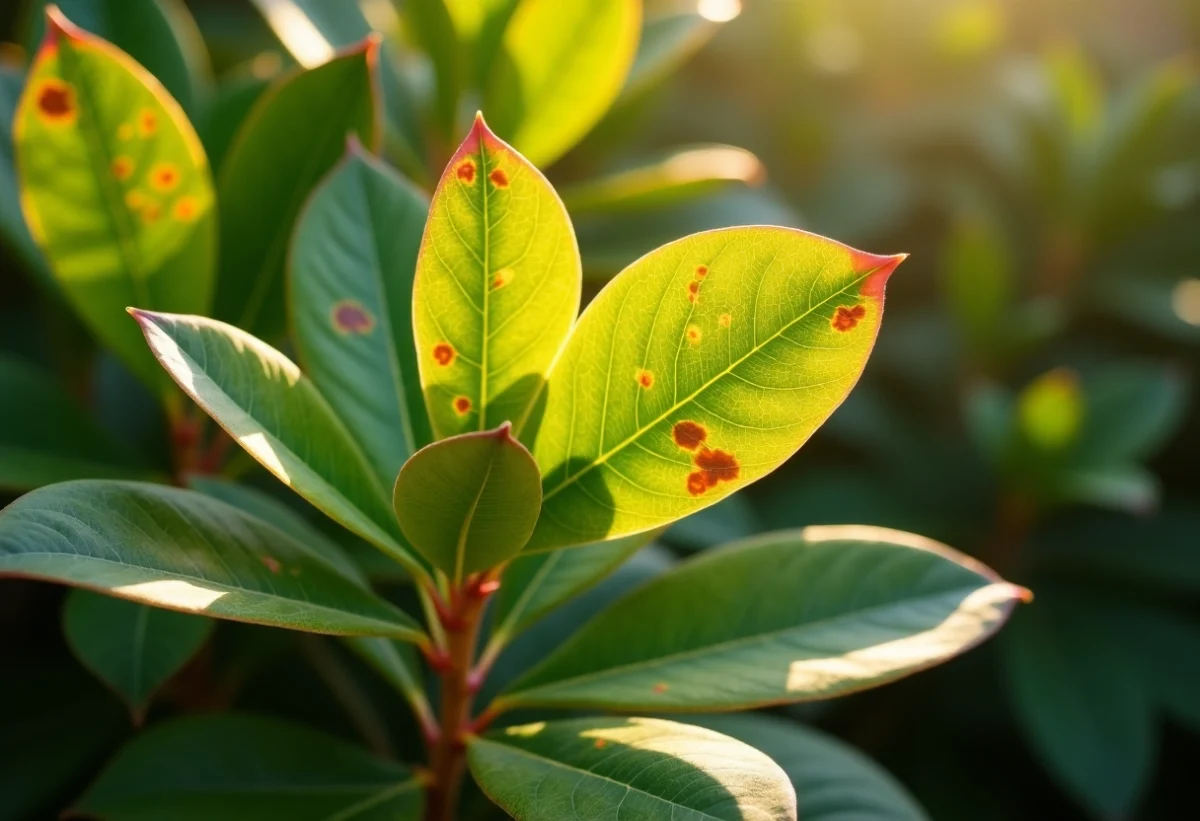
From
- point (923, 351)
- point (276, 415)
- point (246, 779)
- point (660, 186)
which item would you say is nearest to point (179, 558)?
point (276, 415)

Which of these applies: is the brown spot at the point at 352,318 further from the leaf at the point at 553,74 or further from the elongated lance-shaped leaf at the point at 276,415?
the leaf at the point at 553,74

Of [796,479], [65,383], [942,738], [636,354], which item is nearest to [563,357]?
[636,354]

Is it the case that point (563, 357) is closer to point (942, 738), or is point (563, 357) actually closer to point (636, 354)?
point (636, 354)

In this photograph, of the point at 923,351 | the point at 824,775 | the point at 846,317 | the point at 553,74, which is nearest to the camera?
the point at 846,317

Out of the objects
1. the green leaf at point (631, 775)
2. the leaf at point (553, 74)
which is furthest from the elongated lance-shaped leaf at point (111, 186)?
the green leaf at point (631, 775)

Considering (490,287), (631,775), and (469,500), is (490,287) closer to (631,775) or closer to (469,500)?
(469,500)
